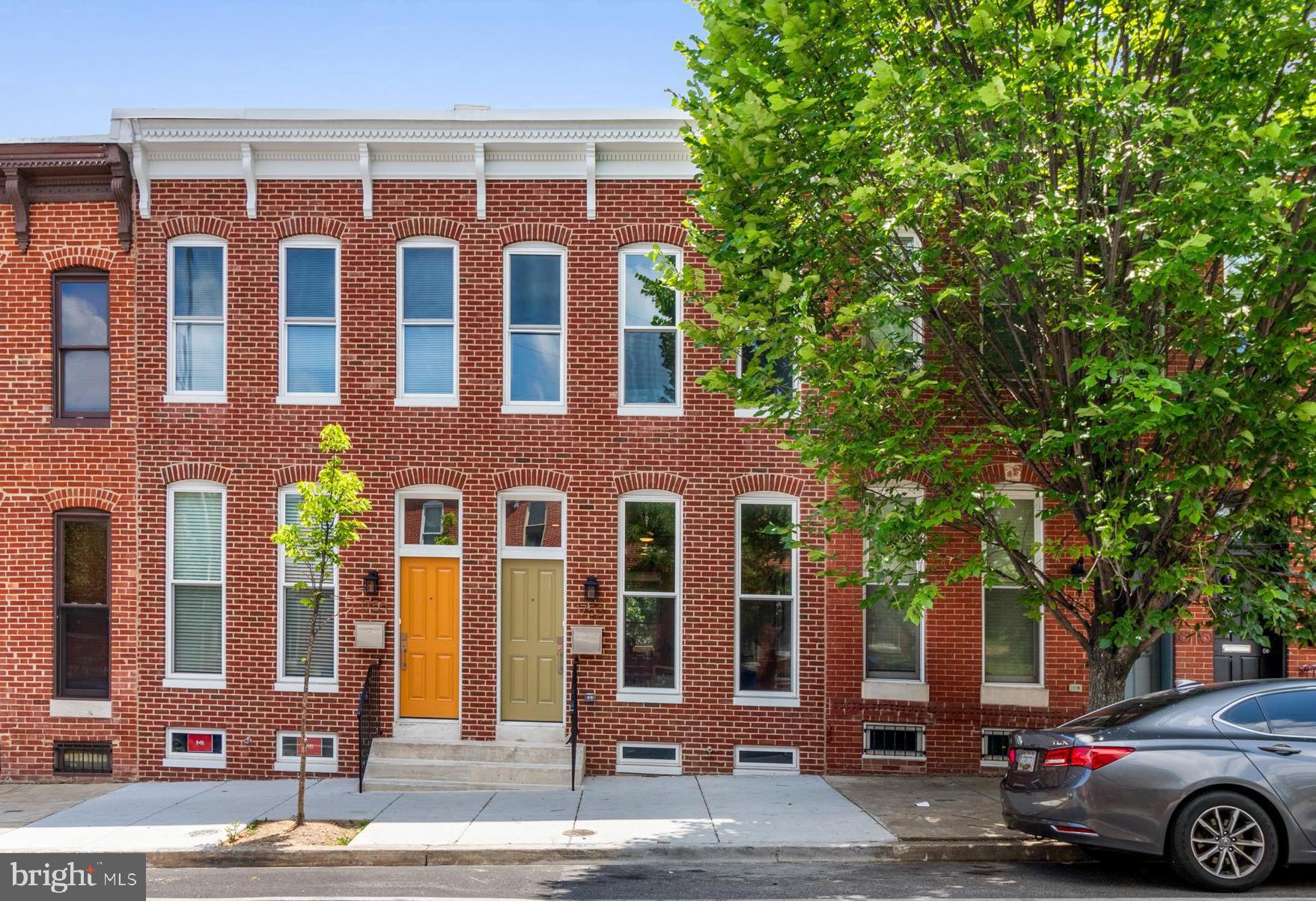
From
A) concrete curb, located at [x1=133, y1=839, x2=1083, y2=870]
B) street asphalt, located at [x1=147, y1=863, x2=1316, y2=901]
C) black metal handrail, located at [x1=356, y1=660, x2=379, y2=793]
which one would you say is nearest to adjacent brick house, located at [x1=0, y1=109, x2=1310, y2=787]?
black metal handrail, located at [x1=356, y1=660, x2=379, y2=793]

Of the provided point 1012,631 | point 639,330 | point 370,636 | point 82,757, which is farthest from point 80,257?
point 1012,631

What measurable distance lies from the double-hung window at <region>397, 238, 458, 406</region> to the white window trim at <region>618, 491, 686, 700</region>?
2641 millimetres

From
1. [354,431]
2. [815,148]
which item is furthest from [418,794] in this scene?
[815,148]

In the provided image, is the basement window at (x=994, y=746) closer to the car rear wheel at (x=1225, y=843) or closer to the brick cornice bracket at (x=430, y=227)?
the car rear wheel at (x=1225, y=843)

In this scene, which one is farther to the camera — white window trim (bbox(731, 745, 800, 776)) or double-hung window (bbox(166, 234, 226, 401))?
double-hung window (bbox(166, 234, 226, 401))

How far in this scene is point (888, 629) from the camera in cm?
1213

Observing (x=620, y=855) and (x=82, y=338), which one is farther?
(x=82, y=338)

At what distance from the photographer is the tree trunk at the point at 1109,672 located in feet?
29.9

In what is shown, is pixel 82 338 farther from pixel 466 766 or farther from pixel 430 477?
pixel 466 766

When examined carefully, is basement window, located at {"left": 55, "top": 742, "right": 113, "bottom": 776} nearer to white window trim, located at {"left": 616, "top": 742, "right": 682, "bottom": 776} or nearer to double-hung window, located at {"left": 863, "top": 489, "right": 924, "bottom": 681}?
white window trim, located at {"left": 616, "top": 742, "right": 682, "bottom": 776}

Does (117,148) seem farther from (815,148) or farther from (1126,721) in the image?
(1126,721)

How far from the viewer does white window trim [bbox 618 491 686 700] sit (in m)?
12.1

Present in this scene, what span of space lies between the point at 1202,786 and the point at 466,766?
24.6ft

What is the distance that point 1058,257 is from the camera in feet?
26.1
